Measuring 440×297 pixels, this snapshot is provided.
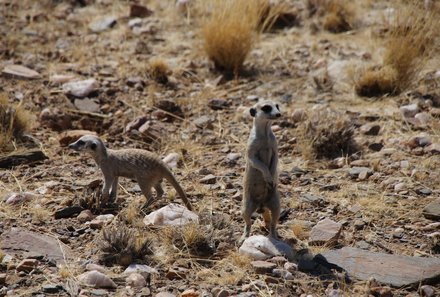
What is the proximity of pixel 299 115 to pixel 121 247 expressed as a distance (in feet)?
11.7

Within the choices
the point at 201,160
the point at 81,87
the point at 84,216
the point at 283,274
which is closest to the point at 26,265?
the point at 84,216

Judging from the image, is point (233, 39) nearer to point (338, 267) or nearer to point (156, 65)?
point (156, 65)

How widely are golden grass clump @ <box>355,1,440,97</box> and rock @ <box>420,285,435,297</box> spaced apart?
4081 millimetres

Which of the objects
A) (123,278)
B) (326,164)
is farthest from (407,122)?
(123,278)

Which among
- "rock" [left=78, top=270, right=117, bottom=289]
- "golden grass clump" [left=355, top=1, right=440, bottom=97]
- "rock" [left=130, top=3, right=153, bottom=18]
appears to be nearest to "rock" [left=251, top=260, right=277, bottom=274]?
"rock" [left=78, top=270, right=117, bottom=289]

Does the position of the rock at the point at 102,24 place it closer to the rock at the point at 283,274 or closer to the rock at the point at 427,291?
the rock at the point at 283,274

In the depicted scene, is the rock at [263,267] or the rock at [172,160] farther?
the rock at [172,160]

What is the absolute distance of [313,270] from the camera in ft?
16.1

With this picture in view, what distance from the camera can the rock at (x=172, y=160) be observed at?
6953 mm

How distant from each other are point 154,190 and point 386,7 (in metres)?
5.90

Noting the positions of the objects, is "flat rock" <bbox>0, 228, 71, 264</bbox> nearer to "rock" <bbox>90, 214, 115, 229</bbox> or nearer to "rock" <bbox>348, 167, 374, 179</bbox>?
"rock" <bbox>90, 214, 115, 229</bbox>

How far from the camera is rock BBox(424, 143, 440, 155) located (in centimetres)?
690

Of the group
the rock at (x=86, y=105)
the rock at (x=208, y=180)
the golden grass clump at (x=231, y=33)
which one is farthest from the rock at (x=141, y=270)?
the golden grass clump at (x=231, y=33)

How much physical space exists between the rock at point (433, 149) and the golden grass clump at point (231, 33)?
2975mm
